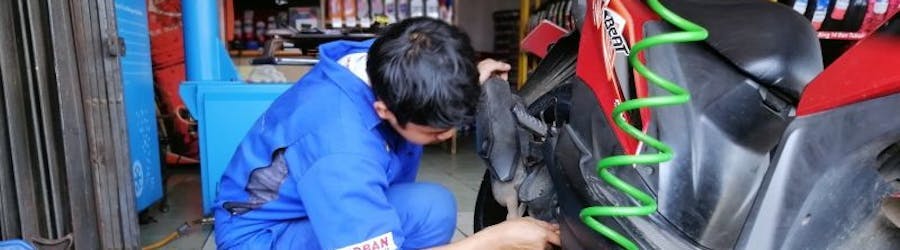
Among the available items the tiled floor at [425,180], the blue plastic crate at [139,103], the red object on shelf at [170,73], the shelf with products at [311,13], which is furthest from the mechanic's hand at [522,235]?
the shelf with products at [311,13]

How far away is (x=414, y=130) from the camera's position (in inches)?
34.0

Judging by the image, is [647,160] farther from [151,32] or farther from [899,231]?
[151,32]

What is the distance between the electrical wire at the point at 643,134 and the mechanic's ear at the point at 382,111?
31 centimetres

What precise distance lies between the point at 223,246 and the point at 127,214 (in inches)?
22.8

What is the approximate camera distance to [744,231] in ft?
2.03

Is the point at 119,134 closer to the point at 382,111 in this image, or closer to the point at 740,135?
the point at 382,111

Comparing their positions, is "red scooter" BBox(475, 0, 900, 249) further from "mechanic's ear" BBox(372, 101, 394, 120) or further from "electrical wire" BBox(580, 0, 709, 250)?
"mechanic's ear" BBox(372, 101, 394, 120)

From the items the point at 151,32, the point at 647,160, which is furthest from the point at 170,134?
the point at 647,160

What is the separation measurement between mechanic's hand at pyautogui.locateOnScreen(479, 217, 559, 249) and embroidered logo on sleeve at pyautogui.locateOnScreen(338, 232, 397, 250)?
18cm

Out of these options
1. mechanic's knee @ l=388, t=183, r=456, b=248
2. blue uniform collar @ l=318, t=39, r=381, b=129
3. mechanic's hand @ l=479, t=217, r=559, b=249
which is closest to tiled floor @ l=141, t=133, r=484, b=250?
mechanic's knee @ l=388, t=183, r=456, b=248

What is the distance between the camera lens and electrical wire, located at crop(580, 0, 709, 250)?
623mm

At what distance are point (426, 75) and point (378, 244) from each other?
25 cm

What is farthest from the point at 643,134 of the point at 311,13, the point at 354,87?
the point at 311,13

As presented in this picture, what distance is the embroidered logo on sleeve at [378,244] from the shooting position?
0.81m
